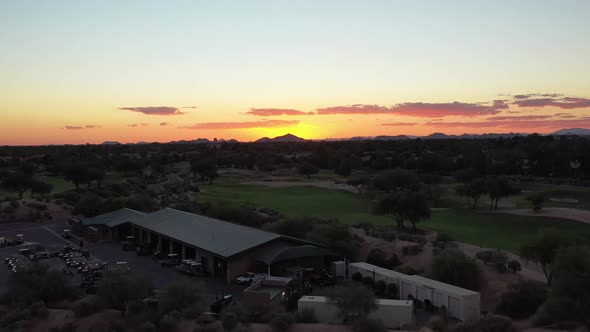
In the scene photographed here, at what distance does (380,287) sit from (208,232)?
42.6 feet

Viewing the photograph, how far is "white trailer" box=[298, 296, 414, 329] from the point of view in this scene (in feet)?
74.0

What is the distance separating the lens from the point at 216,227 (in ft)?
125

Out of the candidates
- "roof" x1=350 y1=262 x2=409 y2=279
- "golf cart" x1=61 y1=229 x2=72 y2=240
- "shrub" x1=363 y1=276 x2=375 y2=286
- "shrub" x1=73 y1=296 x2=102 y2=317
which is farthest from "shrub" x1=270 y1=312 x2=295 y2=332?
"golf cart" x1=61 y1=229 x2=72 y2=240

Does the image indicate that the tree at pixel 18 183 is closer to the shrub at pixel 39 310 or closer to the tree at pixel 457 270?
the shrub at pixel 39 310

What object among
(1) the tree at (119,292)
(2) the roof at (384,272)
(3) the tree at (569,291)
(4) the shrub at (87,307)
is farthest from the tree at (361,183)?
(4) the shrub at (87,307)

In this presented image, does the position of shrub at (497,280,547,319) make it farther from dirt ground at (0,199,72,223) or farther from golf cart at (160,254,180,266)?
dirt ground at (0,199,72,223)

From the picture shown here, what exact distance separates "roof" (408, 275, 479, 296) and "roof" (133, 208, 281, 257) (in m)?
9.68

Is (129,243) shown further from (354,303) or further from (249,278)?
(354,303)

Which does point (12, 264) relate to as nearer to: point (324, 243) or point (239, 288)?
point (239, 288)

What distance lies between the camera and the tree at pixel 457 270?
90.6 feet

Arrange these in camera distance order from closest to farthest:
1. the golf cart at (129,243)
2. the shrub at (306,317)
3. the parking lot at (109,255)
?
the shrub at (306,317), the parking lot at (109,255), the golf cart at (129,243)

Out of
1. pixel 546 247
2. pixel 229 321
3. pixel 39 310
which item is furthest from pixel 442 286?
pixel 39 310

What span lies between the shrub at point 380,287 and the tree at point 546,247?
7.10 m

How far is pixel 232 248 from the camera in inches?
1283
